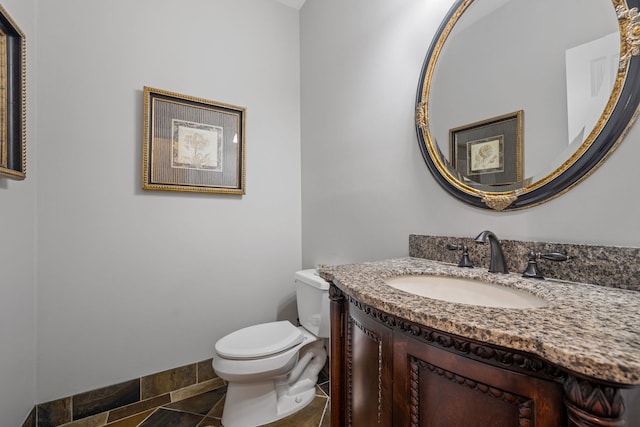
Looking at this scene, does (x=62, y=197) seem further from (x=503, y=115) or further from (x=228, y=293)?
(x=503, y=115)

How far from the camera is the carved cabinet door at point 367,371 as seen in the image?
689mm

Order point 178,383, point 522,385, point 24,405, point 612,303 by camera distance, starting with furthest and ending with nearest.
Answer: point 178,383
point 24,405
point 612,303
point 522,385

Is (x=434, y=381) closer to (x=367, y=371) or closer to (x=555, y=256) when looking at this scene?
(x=367, y=371)

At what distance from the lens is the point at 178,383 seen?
1.75m

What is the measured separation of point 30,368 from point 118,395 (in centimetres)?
45

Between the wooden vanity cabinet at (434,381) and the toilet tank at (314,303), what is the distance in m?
0.68

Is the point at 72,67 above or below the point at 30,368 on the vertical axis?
above

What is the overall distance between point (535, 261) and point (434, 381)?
56cm

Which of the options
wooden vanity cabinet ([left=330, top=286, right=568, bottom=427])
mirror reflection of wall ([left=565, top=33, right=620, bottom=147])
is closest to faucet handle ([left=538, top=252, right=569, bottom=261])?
mirror reflection of wall ([left=565, top=33, right=620, bottom=147])

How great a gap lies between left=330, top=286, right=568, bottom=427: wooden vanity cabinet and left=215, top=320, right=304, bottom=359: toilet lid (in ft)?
2.06

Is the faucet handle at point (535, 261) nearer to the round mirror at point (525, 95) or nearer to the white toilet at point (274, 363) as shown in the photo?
the round mirror at point (525, 95)

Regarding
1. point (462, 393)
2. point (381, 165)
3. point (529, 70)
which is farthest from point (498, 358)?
point (381, 165)

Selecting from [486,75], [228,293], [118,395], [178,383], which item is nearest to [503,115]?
[486,75]

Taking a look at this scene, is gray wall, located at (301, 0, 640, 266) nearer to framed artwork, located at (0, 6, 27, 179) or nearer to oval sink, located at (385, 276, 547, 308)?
oval sink, located at (385, 276, 547, 308)
